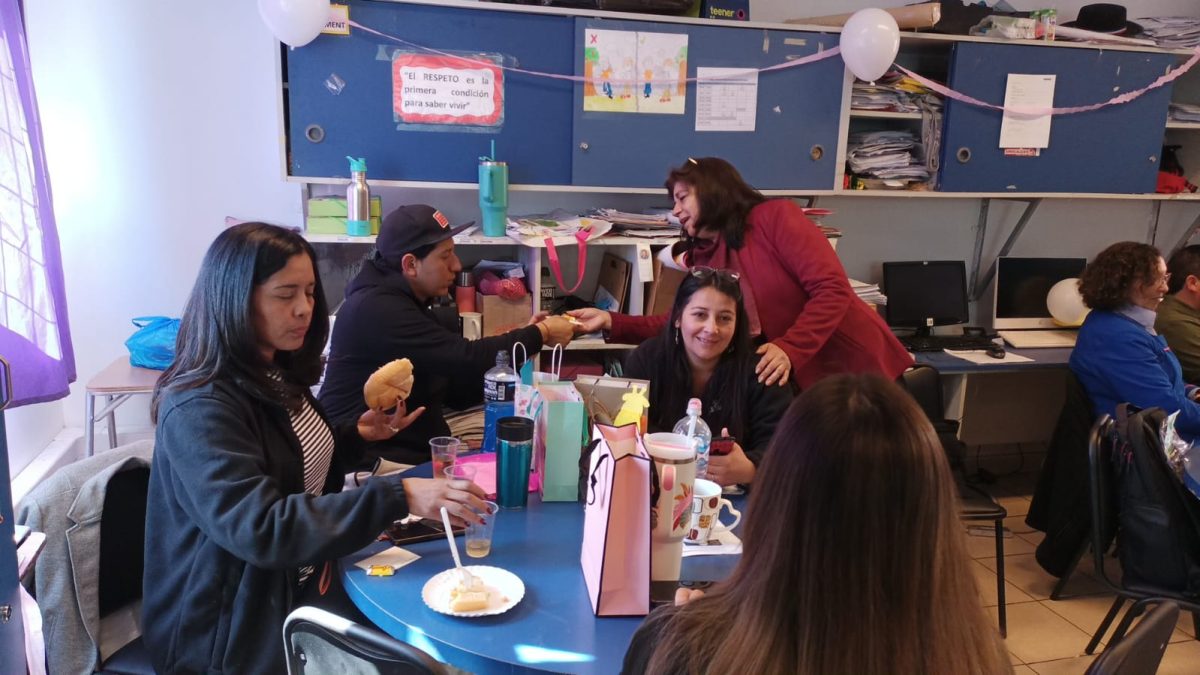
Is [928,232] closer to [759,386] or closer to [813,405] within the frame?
[759,386]

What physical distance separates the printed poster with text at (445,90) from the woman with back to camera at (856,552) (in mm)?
2518

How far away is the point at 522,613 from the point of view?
1419mm

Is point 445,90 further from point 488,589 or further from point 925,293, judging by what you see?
point 925,293

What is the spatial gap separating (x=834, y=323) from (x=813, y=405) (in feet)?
5.58

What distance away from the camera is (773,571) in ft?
3.05

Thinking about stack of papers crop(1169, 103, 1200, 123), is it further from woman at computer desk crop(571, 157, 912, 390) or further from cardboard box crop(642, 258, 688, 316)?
cardboard box crop(642, 258, 688, 316)

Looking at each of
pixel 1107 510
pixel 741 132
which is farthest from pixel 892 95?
pixel 1107 510

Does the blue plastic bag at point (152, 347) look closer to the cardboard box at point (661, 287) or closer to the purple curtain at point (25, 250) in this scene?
the purple curtain at point (25, 250)

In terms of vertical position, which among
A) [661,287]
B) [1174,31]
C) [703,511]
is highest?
[1174,31]

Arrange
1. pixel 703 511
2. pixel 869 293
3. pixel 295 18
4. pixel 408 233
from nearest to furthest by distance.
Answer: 1. pixel 703 511
2. pixel 408 233
3. pixel 295 18
4. pixel 869 293

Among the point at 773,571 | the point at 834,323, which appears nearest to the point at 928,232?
the point at 834,323

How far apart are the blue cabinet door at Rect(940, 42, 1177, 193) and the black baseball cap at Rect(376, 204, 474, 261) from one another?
94.6 inches

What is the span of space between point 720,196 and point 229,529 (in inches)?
69.7

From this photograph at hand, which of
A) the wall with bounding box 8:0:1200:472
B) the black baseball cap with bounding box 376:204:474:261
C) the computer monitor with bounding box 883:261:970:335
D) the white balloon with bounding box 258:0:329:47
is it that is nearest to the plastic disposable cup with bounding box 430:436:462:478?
the black baseball cap with bounding box 376:204:474:261
